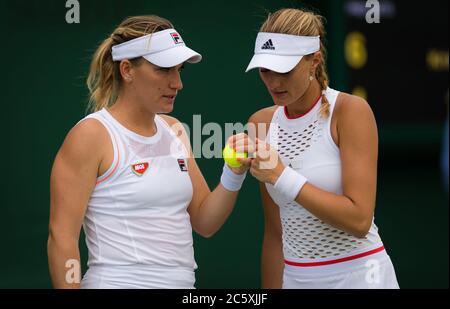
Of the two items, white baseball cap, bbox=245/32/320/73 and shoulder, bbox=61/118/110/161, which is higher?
white baseball cap, bbox=245/32/320/73

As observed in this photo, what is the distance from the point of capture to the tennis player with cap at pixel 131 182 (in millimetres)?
2771

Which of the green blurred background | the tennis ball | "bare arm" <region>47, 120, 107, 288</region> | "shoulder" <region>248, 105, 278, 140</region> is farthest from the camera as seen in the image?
the green blurred background

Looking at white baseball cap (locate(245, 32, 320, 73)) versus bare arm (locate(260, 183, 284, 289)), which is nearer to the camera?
white baseball cap (locate(245, 32, 320, 73))

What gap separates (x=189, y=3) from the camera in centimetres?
471

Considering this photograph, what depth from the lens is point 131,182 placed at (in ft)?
9.28

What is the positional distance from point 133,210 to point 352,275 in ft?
2.35

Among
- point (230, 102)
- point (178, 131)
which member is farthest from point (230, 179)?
point (230, 102)

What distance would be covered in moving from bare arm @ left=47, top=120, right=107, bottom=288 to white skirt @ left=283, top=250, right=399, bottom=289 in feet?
2.40

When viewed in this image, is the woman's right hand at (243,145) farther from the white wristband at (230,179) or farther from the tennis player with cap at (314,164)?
the white wristband at (230,179)

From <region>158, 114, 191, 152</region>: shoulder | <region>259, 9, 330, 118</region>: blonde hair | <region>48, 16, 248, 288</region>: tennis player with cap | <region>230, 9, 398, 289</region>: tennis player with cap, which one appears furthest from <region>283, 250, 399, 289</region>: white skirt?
<region>158, 114, 191, 152</region>: shoulder

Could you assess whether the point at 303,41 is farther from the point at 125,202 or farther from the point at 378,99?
the point at 378,99

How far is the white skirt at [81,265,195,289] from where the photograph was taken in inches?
111

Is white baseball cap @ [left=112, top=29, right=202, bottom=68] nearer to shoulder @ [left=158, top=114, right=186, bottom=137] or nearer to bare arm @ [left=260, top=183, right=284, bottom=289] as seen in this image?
shoulder @ [left=158, top=114, right=186, bottom=137]

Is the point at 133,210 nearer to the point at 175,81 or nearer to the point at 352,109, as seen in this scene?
the point at 175,81
